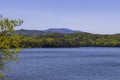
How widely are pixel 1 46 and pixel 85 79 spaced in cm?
4363

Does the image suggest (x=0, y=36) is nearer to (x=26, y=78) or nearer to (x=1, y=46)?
(x=1, y=46)

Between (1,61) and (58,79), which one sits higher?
(1,61)

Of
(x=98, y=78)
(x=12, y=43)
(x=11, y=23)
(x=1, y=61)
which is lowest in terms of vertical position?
(x=98, y=78)

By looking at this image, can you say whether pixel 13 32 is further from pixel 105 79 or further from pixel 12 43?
pixel 105 79

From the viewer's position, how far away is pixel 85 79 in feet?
183

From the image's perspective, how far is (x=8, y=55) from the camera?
46.0 ft

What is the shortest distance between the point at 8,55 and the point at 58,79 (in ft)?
137

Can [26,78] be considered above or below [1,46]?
below

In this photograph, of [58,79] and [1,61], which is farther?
[58,79]

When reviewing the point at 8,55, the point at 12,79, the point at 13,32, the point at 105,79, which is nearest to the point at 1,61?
the point at 8,55

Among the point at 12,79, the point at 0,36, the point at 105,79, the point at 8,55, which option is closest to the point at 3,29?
the point at 0,36

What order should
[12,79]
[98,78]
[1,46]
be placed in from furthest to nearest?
[98,78] → [12,79] → [1,46]

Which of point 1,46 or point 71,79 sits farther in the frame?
point 71,79

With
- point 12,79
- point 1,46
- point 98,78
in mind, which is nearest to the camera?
point 1,46
